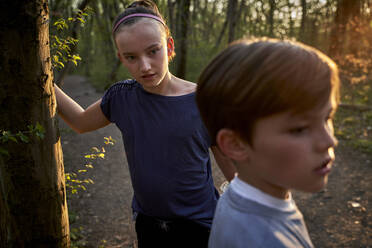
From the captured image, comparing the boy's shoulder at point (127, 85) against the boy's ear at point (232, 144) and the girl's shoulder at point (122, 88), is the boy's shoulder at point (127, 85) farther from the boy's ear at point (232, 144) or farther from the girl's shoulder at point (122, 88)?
the boy's ear at point (232, 144)

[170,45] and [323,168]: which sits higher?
[170,45]

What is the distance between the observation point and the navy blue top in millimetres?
1659

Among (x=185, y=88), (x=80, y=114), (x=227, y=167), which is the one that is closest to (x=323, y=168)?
(x=227, y=167)

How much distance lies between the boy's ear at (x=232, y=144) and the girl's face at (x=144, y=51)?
759 millimetres

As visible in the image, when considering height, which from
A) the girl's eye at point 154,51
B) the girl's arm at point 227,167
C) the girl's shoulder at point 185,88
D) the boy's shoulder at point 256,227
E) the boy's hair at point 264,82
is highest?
the girl's eye at point 154,51

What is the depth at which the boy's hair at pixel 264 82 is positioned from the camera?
886 mm

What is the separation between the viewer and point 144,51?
1657 millimetres

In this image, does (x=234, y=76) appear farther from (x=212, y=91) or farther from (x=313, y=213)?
(x=313, y=213)

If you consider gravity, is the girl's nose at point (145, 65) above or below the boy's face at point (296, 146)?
above

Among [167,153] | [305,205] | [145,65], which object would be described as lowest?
[305,205]

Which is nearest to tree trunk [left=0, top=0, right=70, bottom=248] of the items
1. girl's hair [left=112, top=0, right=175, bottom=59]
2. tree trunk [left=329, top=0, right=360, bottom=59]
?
girl's hair [left=112, top=0, right=175, bottom=59]

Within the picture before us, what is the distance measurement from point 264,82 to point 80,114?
1.36 metres

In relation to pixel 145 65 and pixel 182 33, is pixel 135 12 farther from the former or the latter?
pixel 182 33

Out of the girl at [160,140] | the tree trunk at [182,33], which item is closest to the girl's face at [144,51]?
the girl at [160,140]
